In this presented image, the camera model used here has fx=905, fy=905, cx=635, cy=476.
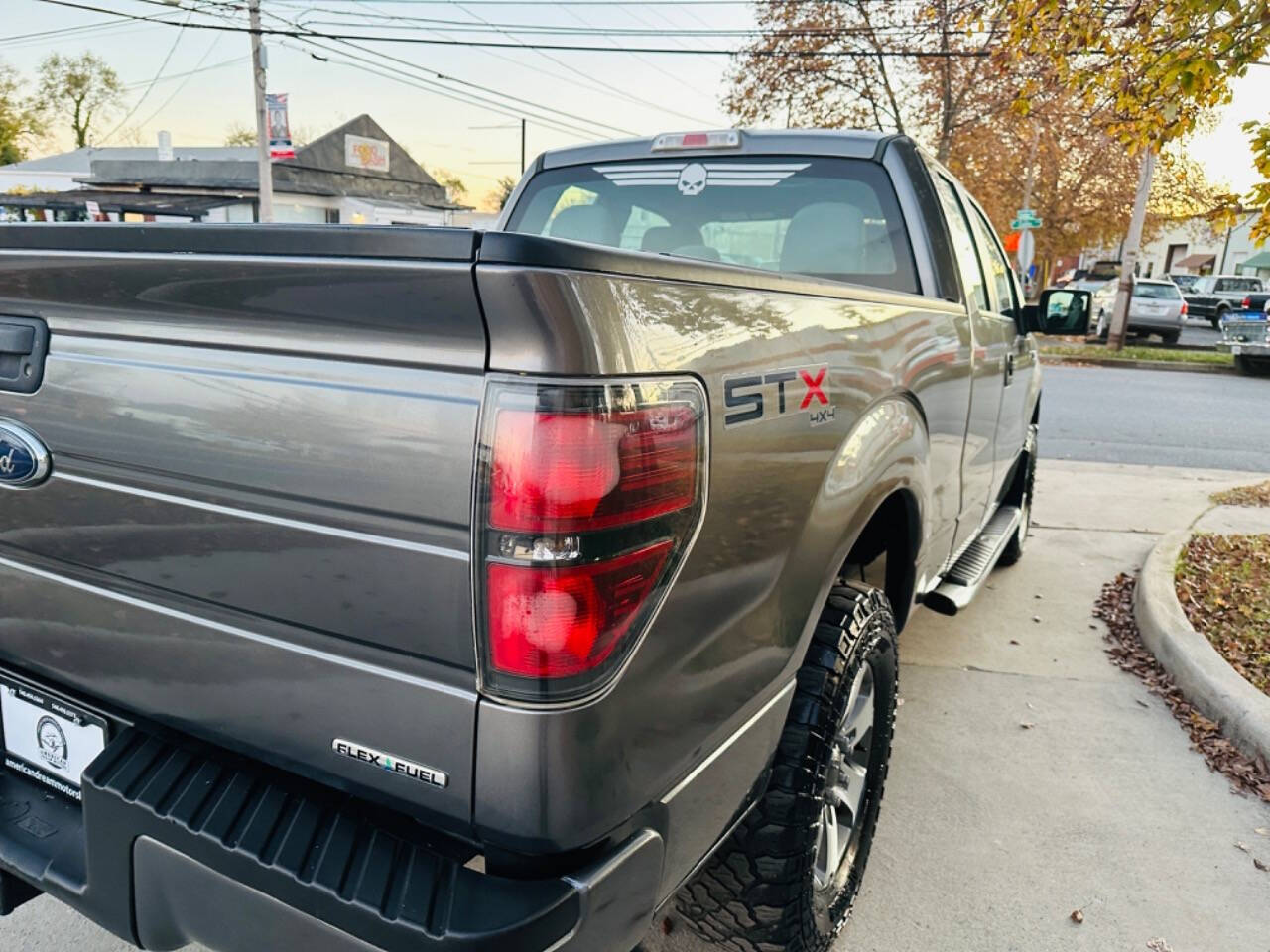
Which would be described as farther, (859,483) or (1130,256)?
(1130,256)

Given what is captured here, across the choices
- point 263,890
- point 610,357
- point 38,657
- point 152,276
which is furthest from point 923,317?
point 38,657

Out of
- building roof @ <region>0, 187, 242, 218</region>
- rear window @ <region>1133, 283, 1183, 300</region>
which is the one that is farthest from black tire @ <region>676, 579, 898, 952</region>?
building roof @ <region>0, 187, 242, 218</region>

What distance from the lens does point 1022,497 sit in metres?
5.24

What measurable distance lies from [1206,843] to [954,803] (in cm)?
75

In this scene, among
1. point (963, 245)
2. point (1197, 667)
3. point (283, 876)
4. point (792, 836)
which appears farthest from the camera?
point (1197, 667)

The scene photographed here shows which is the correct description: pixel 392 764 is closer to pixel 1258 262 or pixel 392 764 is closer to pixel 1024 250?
pixel 1024 250

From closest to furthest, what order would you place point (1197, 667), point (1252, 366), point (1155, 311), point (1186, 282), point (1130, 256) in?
point (1197, 667), point (1252, 366), point (1130, 256), point (1155, 311), point (1186, 282)

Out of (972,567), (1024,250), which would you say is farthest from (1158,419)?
(1024,250)

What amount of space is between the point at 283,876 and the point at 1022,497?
481cm

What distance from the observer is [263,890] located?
4.34 feet

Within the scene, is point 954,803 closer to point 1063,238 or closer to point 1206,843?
point 1206,843

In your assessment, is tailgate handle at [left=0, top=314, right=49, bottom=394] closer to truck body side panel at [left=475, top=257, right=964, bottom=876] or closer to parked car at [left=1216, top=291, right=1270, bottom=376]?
truck body side panel at [left=475, top=257, right=964, bottom=876]

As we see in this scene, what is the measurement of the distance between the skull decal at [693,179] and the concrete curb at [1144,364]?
16.8m

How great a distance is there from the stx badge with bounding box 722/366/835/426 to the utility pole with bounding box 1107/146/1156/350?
65.6 ft
